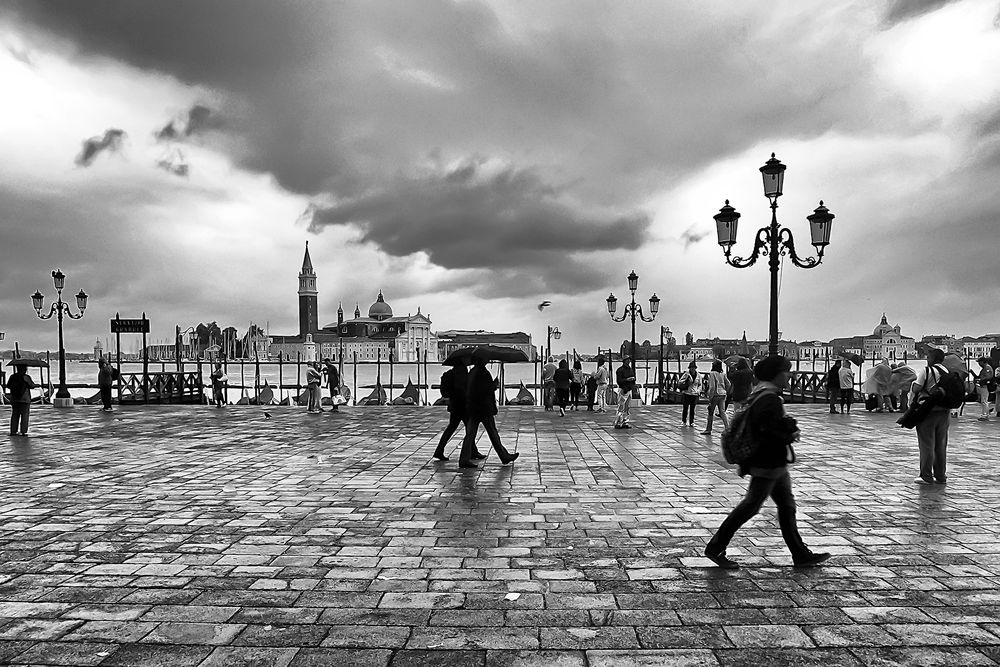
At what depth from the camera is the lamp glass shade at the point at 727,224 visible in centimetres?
1552

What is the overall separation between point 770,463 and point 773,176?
430 inches

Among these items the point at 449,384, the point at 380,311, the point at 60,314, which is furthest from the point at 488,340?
the point at 449,384

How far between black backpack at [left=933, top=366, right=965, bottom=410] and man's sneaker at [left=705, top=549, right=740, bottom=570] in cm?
472

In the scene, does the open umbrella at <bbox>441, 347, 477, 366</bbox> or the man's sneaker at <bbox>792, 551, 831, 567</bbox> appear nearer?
the man's sneaker at <bbox>792, 551, 831, 567</bbox>

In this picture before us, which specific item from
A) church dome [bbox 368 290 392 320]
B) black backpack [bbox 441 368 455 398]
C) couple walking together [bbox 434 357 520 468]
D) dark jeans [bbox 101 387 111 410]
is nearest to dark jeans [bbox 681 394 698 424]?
couple walking together [bbox 434 357 520 468]

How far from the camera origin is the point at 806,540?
6.07 metres

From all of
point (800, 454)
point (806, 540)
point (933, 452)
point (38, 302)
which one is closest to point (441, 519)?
point (806, 540)

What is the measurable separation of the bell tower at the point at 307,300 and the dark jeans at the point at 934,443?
193391 millimetres

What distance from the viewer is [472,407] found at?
34.4 ft

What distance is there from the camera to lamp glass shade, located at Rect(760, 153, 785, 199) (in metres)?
14.4

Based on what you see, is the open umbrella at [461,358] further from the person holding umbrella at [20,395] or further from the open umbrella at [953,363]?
the person holding umbrella at [20,395]

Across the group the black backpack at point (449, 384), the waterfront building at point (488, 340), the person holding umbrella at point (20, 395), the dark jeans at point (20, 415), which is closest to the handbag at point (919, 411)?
the black backpack at point (449, 384)

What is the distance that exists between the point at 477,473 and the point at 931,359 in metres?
6.09

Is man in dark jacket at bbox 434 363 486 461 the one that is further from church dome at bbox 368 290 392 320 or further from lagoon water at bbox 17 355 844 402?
church dome at bbox 368 290 392 320
